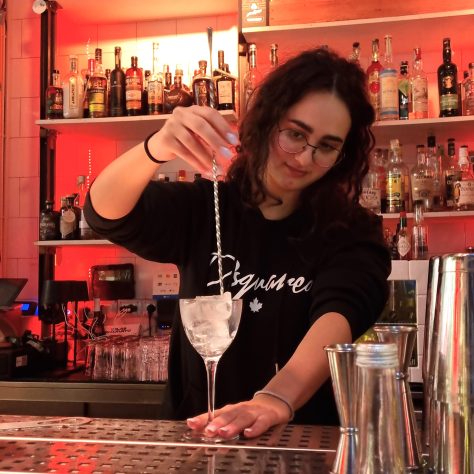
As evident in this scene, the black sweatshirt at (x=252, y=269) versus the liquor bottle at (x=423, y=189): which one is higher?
the liquor bottle at (x=423, y=189)

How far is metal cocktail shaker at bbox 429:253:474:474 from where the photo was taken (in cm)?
53

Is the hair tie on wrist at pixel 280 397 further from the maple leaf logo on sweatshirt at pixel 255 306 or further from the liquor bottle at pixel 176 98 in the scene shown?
the liquor bottle at pixel 176 98

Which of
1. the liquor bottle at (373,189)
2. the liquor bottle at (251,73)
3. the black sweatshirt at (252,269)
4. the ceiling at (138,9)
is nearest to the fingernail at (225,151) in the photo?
the black sweatshirt at (252,269)

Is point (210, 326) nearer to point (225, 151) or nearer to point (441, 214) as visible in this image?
point (225, 151)

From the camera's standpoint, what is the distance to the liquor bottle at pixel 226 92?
2.30 m

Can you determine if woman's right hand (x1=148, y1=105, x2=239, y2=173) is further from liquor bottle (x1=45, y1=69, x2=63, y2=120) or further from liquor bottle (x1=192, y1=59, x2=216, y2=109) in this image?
liquor bottle (x1=45, y1=69, x2=63, y2=120)

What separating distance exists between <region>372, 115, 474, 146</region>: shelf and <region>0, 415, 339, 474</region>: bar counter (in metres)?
1.56

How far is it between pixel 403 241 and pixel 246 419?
4.91ft

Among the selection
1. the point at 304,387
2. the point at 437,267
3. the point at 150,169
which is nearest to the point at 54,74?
the point at 150,169

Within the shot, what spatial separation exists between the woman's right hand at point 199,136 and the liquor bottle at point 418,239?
141 centimetres

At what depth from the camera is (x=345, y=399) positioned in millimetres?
608

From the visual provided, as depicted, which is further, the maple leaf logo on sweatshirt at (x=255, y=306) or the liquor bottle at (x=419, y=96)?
the liquor bottle at (x=419, y=96)

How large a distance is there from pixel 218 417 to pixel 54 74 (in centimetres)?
205

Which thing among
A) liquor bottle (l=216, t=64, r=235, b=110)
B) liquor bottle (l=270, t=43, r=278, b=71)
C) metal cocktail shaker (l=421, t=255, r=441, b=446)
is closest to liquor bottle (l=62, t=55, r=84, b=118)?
liquor bottle (l=216, t=64, r=235, b=110)
